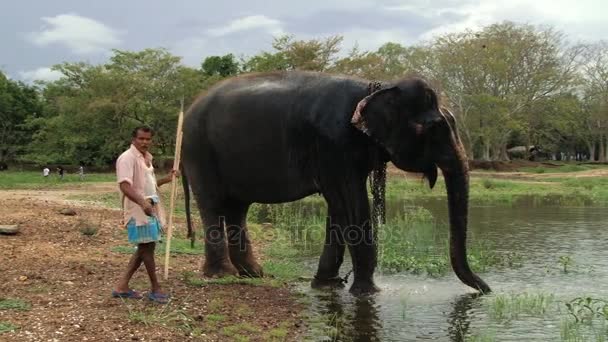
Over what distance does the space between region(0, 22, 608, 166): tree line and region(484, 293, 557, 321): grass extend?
36771 mm

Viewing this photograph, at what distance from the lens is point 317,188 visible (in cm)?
861

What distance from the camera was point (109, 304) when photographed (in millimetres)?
6879

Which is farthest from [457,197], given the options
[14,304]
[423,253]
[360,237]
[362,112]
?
[14,304]

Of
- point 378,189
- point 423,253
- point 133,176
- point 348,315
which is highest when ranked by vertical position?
point 133,176

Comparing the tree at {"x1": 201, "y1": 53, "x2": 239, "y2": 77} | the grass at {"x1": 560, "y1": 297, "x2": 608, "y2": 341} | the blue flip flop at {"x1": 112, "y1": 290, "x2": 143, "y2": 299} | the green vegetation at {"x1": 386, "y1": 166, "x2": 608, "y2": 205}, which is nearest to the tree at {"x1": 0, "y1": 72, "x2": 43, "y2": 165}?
the tree at {"x1": 201, "y1": 53, "x2": 239, "y2": 77}

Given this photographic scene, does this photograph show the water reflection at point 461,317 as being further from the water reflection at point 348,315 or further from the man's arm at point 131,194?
the man's arm at point 131,194

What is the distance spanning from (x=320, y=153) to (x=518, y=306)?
287cm

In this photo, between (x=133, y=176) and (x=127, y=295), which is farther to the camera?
(x=127, y=295)

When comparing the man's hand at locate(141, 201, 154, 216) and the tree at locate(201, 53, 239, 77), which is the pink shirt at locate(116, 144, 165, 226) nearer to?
the man's hand at locate(141, 201, 154, 216)

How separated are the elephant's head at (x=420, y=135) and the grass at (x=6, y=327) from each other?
4176 millimetres

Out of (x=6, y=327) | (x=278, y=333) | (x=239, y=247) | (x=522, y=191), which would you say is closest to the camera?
(x=6, y=327)

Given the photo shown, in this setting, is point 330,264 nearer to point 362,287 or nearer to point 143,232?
point 362,287

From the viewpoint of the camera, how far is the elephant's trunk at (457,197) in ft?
26.0

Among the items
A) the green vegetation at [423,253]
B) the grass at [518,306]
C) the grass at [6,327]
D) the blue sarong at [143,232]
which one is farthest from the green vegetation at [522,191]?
the grass at [6,327]
